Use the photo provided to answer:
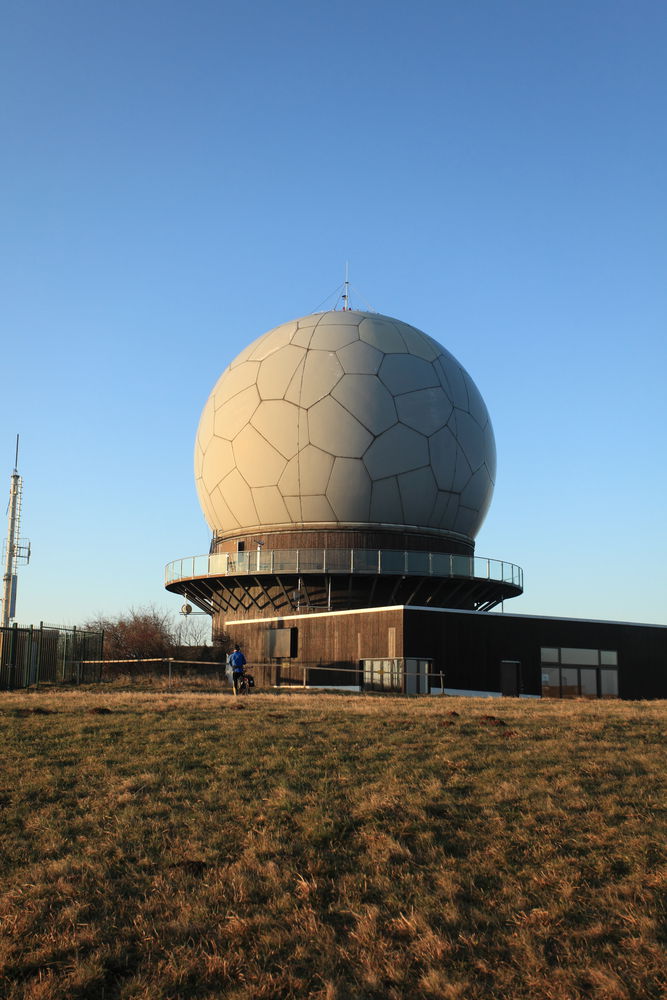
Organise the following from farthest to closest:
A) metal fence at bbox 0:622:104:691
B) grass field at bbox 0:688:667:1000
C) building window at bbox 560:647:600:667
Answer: building window at bbox 560:647:600:667 < metal fence at bbox 0:622:104:691 < grass field at bbox 0:688:667:1000

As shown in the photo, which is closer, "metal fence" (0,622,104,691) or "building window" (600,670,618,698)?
"metal fence" (0,622,104,691)

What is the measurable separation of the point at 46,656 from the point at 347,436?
14.1 meters

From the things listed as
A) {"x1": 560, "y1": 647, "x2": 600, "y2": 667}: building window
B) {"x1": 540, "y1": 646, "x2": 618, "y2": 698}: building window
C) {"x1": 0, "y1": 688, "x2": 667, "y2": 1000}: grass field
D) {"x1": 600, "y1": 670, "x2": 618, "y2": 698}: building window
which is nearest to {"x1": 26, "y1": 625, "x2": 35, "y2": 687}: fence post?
{"x1": 0, "y1": 688, "x2": 667, "y2": 1000}: grass field

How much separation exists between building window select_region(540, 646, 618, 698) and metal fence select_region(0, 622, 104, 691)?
51.4 ft

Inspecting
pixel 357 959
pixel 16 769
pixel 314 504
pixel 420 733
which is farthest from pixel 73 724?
pixel 314 504

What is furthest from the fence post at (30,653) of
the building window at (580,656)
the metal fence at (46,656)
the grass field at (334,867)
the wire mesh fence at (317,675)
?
the building window at (580,656)

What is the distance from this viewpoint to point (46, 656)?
29.6 m

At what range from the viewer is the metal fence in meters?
27.0

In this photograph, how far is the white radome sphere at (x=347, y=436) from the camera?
3531 centimetres

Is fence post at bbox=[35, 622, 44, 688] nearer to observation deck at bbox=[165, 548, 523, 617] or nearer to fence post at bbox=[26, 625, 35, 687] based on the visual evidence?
fence post at bbox=[26, 625, 35, 687]

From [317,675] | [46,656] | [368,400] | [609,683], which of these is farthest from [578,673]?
[46,656]

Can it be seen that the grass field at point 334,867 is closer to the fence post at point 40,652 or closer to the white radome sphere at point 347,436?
the fence post at point 40,652

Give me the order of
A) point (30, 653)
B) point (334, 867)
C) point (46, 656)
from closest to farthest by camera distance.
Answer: point (334, 867) < point (30, 653) < point (46, 656)

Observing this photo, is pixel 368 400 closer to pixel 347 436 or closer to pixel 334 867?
pixel 347 436
